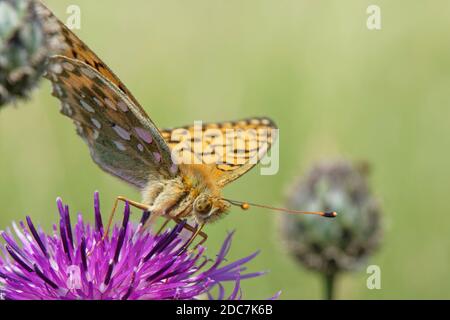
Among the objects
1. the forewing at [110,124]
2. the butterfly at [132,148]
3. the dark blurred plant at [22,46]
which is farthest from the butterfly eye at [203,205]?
the dark blurred plant at [22,46]

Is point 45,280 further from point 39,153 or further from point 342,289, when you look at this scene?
point 39,153

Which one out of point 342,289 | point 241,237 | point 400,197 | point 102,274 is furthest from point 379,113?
point 102,274

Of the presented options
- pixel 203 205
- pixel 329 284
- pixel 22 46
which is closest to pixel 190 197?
pixel 203 205

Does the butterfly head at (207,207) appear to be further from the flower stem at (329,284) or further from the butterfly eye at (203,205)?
the flower stem at (329,284)

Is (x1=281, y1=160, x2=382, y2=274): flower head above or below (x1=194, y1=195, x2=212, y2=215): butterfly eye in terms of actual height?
below

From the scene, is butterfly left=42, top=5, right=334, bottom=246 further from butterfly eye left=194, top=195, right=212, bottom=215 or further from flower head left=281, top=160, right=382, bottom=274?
flower head left=281, top=160, right=382, bottom=274

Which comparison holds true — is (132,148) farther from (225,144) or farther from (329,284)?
(329,284)

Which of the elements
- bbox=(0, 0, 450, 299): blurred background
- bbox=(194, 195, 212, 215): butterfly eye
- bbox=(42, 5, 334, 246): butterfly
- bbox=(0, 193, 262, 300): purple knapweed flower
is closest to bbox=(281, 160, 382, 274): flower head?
bbox=(0, 0, 450, 299): blurred background

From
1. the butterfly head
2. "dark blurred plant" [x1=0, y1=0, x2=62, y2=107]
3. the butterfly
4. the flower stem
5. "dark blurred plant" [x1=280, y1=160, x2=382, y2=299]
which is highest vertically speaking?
"dark blurred plant" [x1=0, y1=0, x2=62, y2=107]
